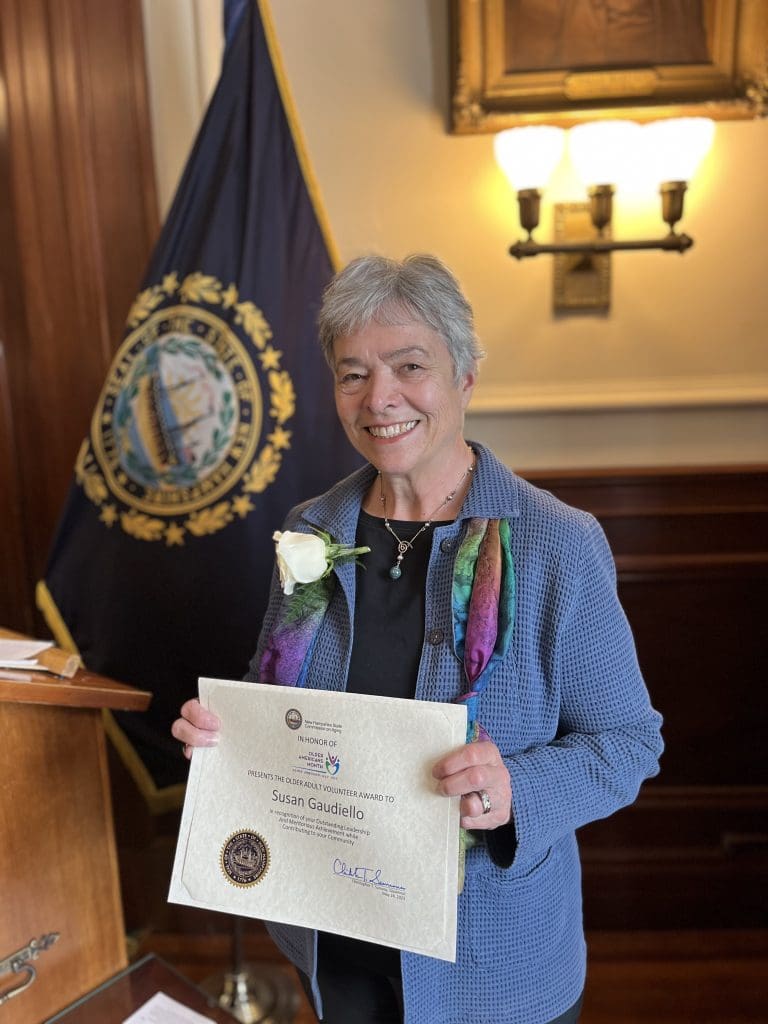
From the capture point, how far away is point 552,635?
1127 mm

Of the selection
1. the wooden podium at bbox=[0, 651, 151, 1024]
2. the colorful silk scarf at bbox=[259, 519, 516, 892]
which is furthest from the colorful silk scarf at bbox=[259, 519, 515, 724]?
the wooden podium at bbox=[0, 651, 151, 1024]

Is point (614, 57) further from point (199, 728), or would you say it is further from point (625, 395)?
point (199, 728)

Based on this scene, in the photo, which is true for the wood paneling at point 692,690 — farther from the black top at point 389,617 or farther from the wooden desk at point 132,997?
the wooden desk at point 132,997

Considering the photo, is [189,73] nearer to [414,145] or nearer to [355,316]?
[414,145]

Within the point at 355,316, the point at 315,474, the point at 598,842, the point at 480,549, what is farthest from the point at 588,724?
the point at 598,842

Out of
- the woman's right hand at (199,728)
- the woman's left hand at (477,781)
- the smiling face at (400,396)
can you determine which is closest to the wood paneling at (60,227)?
the smiling face at (400,396)

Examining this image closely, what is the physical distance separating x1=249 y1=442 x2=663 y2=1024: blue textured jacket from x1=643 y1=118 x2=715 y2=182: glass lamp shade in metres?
1.19

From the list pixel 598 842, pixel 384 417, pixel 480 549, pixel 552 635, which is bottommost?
pixel 598 842

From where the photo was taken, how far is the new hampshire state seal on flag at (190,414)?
77.6 inches

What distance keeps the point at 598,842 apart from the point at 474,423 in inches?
49.8

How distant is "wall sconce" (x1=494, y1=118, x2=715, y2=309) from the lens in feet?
6.44

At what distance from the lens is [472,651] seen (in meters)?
1.11

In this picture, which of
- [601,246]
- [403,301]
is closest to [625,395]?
[601,246]
